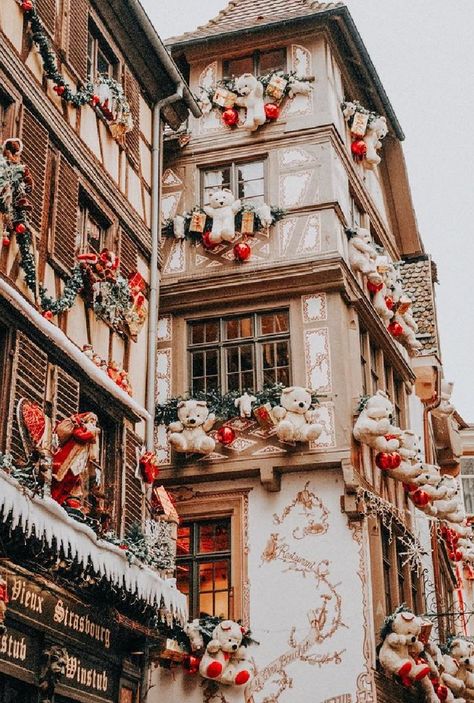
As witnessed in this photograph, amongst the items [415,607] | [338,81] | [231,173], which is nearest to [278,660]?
[415,607]

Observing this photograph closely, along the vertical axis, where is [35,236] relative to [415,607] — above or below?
above

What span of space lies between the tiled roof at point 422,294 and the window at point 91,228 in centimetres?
965

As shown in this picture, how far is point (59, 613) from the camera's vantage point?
10.5 meters

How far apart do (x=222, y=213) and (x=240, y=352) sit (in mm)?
2324

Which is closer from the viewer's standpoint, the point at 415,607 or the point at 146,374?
the point at 146,374

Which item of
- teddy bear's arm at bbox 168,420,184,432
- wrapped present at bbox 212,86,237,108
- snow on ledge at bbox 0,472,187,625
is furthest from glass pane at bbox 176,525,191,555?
wrapped present at bbox 212,86,237,108

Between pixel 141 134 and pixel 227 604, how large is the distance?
22.9ft

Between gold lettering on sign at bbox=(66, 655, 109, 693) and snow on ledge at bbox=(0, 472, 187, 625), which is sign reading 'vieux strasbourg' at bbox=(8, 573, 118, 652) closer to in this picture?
gold lettering on sign at bbox=(66, 655, 109, 693)

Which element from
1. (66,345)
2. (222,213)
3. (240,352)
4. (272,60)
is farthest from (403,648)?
(272,60)

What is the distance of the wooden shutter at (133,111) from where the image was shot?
15.0 m

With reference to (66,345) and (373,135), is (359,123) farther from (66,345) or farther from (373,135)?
(66,345)

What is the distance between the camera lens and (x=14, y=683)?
9859 millimetres

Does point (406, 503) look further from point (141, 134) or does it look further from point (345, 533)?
point (141, 134)

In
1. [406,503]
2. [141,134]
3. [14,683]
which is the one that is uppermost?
[141,134]
